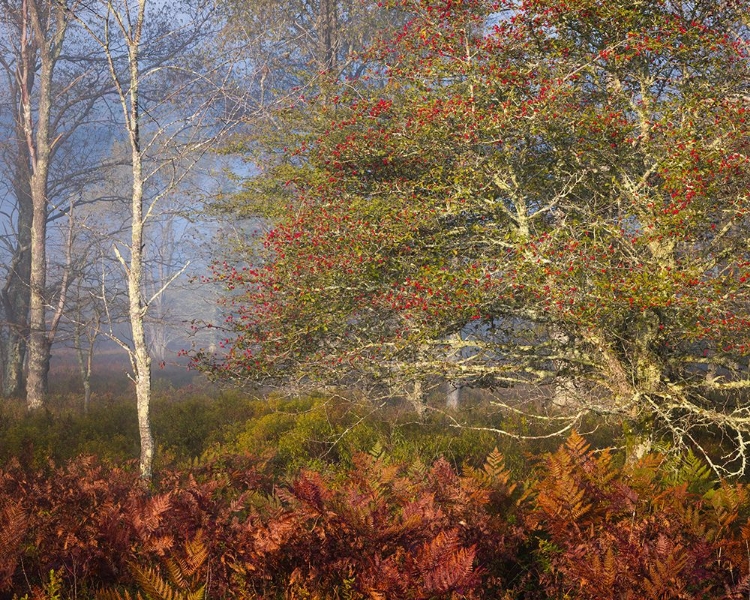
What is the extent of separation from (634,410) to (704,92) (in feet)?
12.6

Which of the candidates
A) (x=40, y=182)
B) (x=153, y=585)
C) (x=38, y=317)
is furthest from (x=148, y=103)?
(x=153, y=585)

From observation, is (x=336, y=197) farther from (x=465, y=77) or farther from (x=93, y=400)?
(x=93, y=400)

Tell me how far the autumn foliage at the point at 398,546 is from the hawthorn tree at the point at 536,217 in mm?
2675

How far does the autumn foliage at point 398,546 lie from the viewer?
3047 mm

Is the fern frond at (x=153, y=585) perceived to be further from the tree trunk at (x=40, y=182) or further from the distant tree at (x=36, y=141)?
the tree trunk at (x=40, y=182)

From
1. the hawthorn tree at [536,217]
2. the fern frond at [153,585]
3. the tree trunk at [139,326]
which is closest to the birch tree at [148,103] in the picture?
the tree trunk at [139,326]

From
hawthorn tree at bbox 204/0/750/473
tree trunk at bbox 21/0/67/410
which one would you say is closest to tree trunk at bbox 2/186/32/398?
tree trunk at bbox 21/0/67/410

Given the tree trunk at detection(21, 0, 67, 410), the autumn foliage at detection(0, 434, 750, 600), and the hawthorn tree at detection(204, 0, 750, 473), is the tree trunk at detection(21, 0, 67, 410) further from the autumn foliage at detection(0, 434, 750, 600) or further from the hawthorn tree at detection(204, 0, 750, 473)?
the autumn foliage at detection(0, 434, 750, 600)

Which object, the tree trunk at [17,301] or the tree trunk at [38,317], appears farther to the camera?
the tree trunk at [17,301]

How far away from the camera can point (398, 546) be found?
3.39m

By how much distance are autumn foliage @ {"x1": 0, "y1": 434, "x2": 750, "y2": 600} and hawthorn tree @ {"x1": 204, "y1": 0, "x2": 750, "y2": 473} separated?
268 cm

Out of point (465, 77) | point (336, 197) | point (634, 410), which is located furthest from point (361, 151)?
point (634, 410)

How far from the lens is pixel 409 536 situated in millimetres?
3451

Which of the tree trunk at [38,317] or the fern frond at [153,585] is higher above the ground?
the tree trunk at [38,317]
